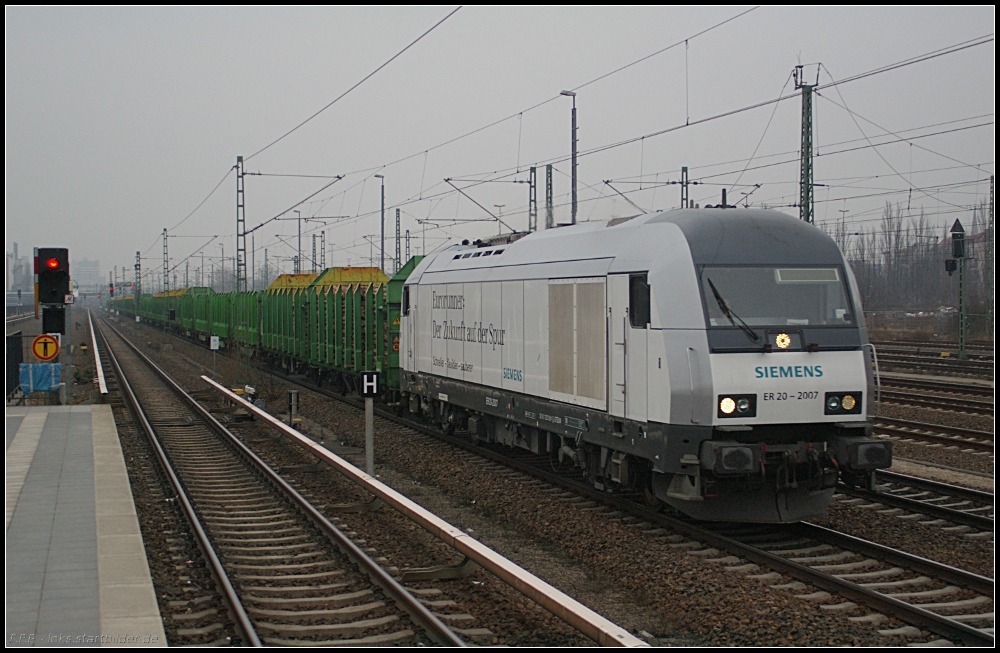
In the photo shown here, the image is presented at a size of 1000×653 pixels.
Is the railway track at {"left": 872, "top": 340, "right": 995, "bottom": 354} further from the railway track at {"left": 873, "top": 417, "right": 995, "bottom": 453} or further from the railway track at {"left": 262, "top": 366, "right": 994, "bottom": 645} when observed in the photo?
the railway track at {"left": 262, "top": 366, "right": 994, "bottom": 645}

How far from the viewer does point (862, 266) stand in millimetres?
65625

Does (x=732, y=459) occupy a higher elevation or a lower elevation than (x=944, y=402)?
higher

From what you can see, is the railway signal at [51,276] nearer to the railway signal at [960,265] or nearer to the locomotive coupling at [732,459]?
the locomotive coupling at [732,459]

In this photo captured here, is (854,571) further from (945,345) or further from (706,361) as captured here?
(945,345)

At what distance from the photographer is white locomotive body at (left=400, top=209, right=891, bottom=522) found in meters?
9.29

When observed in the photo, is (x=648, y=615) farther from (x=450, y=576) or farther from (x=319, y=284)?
(x=319, y=284)

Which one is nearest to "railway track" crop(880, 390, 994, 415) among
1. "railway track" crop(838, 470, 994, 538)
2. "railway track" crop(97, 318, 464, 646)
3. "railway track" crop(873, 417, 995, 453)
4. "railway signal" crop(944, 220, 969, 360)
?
"railway track" crop(873, 417, 995, 453)

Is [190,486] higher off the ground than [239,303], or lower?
lower

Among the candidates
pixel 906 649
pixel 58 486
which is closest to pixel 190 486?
pixel 58 486

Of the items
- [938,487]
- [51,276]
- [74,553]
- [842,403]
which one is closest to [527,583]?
[842,403]

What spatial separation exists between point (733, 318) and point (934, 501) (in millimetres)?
4320

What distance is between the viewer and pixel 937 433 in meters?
16.8

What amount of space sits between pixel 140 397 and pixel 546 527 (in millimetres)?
20423

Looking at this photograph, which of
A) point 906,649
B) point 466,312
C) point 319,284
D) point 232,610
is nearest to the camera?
point 906,649
